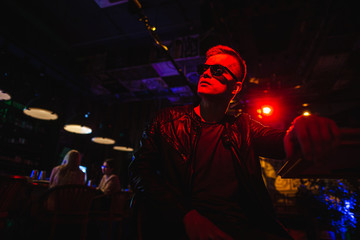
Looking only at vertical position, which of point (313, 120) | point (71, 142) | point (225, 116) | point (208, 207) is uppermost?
point (71, 142)

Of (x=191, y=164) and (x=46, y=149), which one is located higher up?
(x=46, y=149)

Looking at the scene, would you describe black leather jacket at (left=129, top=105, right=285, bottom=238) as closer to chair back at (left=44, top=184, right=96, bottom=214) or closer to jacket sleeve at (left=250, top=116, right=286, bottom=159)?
jacket sleeve at (left=250, top=116, right=286, bottom=159)

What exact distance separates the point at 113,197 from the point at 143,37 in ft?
15.3

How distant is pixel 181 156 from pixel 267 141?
0.54 meters

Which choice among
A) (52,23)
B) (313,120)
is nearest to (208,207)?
(313,120)

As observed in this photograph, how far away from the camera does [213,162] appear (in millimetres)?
1341

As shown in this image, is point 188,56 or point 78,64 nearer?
point 188,56

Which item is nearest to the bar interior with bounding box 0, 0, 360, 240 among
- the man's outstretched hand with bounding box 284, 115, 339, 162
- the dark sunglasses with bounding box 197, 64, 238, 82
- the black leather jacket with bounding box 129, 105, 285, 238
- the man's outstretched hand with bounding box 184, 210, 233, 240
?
the dark sunglasses with bounding box 197, 64, 238, 82

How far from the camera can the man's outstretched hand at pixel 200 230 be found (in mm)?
887

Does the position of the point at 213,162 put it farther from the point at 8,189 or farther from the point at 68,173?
the point at 68,173

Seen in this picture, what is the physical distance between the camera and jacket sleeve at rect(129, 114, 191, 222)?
979 mm

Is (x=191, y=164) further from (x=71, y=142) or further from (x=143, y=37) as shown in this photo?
(x=71, y=142)

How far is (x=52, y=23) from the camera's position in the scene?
21.0 feet

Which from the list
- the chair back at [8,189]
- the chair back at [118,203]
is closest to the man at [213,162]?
the chair back at [8,189]
